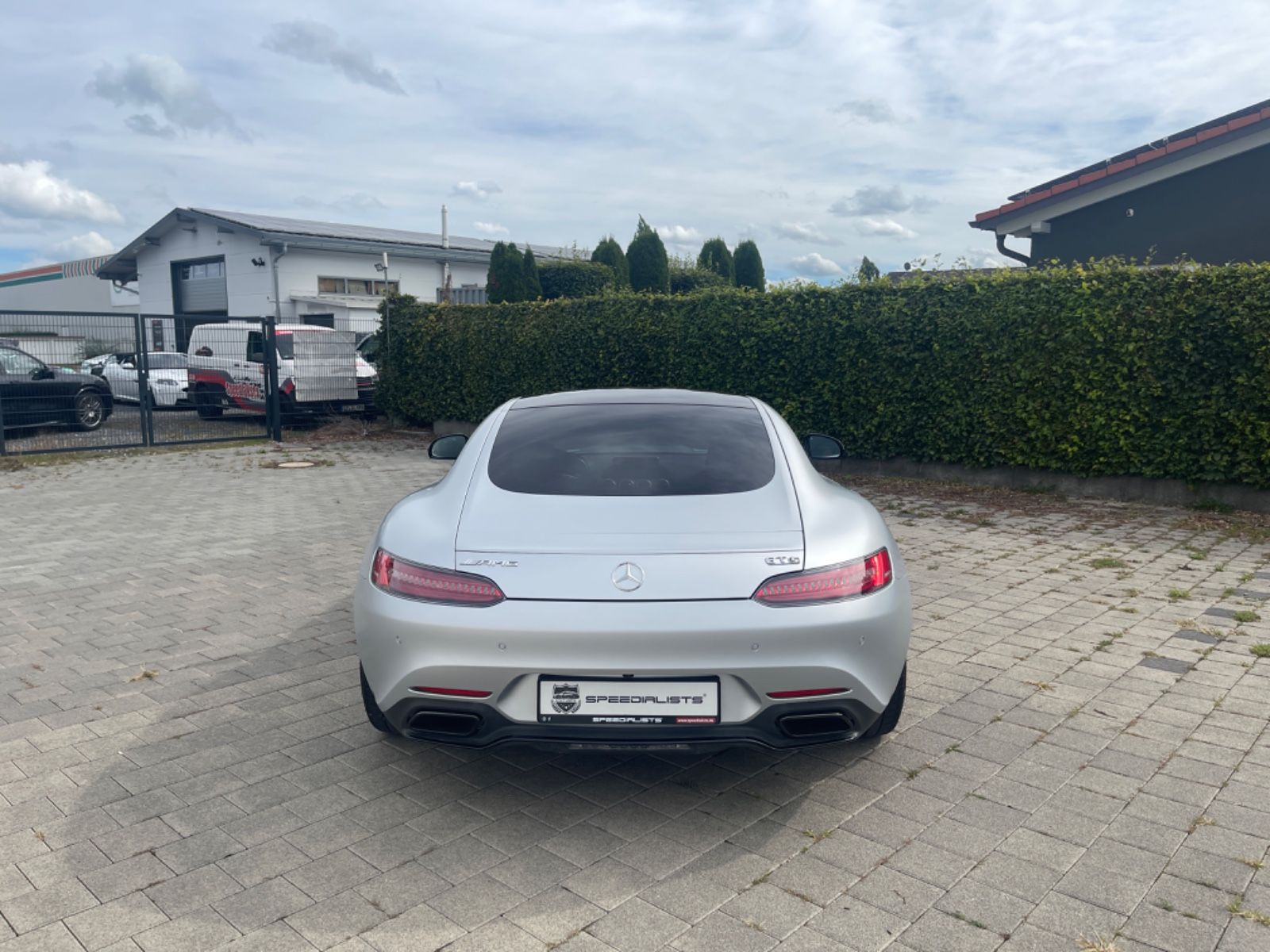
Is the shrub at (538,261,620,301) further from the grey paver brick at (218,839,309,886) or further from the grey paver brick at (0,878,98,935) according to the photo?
the grey paver brick at (0,878,98,935)

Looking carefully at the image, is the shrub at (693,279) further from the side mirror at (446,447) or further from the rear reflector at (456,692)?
the rear reflector at (456,692)

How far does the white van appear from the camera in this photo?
1600cm

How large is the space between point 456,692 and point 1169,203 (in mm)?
A: 12491

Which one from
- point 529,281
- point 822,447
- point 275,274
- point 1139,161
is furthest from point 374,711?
point 275,274

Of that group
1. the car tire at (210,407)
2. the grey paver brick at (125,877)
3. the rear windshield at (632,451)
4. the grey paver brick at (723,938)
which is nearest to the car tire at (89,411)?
the car tire at (210,407)

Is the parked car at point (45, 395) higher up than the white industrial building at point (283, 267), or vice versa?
the white industrial building at point (283, 267)

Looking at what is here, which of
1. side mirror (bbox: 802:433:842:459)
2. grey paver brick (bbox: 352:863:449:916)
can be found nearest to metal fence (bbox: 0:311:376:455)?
side mirror (bbox: 802:433:842:459)

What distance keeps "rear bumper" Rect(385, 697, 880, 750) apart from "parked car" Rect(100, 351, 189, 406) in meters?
13.6

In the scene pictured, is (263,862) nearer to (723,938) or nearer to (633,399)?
(723,938)

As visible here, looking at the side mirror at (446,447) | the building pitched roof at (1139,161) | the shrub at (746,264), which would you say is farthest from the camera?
the shrub at (746,264)

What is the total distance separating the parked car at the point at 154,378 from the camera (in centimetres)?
1473

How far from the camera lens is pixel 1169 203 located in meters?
12.2

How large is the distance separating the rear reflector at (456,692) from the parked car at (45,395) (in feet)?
43.9

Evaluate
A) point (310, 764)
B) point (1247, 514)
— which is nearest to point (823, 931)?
point (310, 764)
